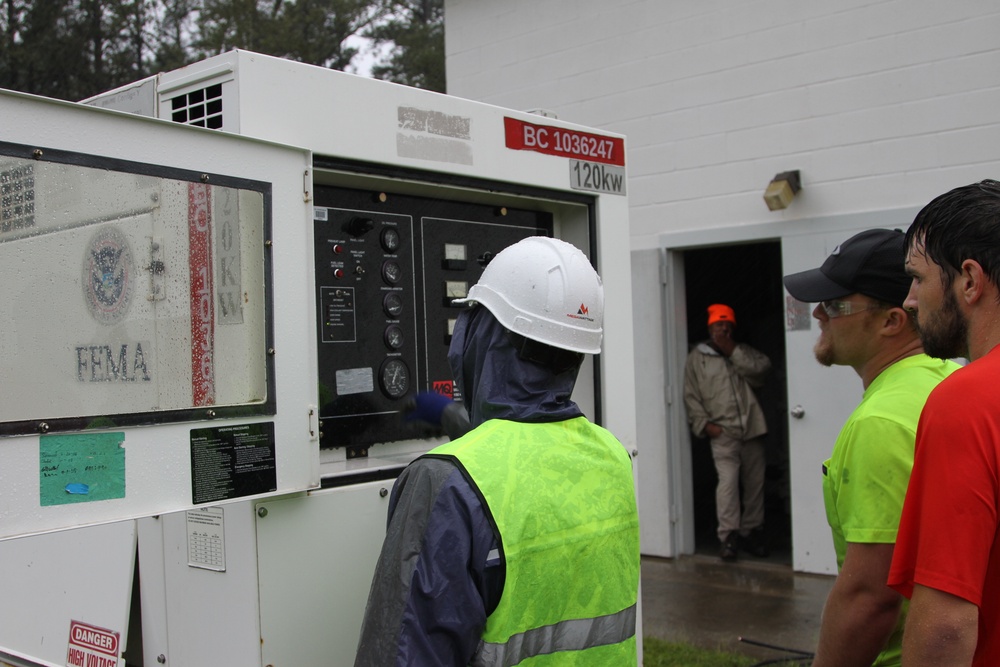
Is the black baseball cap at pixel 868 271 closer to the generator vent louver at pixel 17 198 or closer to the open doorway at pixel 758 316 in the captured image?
the generator vent louver at pixel 17 198

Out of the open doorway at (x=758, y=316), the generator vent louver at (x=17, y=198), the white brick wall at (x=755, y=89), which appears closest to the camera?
the generator vent louver at (x=17, y=198)

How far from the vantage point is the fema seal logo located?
1.93 meters

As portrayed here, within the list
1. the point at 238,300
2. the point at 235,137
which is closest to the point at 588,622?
the point at 238,300

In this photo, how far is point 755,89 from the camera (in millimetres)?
7094

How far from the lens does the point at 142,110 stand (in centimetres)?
266

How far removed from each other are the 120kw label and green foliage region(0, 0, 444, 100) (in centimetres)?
1461

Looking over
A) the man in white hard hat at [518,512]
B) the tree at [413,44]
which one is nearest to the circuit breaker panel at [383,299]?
the man in white hard hat at [518,512]

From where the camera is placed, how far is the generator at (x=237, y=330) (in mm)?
1871

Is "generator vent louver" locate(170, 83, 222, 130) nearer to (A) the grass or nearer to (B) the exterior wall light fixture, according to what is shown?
(A) the grass

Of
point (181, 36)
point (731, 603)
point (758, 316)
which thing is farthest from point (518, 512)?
point (181, 36)

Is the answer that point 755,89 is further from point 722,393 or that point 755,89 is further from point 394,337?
point 394,337

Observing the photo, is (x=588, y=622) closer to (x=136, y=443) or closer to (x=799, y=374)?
(x=136, y=443)

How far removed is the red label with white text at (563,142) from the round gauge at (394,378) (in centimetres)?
76

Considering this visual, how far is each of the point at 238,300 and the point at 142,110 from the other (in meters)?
0.79
